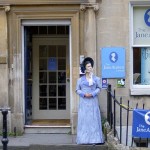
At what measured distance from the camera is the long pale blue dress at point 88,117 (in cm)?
901

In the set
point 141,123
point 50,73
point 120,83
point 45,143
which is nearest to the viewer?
point 141,123

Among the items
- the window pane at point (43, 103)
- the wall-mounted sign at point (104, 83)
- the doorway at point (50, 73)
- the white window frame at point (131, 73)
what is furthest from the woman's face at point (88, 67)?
the window pane at point (43, 103)

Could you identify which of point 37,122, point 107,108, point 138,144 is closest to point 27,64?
point 37,122

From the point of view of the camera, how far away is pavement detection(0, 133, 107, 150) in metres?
8.92

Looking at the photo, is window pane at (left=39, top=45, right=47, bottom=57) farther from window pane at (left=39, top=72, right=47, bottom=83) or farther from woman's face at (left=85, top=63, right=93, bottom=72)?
woman's face at (left=85, top=63, right=93, bottom=72)

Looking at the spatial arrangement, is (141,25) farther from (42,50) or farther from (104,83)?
(42,50)

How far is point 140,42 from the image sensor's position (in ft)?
34.5

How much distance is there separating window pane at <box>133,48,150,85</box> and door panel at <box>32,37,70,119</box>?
233 cm

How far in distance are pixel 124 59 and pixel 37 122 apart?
293cm

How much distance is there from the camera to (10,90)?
33.8 ft

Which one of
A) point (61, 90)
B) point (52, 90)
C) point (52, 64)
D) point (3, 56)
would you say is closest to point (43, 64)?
point (52, 64)

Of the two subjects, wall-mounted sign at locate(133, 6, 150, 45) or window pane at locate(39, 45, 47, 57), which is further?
window pane at locate(39, 45, 47, 57)

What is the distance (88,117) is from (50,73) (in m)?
3.58

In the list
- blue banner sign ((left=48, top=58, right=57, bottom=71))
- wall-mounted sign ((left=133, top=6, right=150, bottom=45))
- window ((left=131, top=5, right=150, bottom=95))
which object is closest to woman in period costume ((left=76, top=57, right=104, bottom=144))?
window ((left=131, top=5, right=150, bottom=95))
